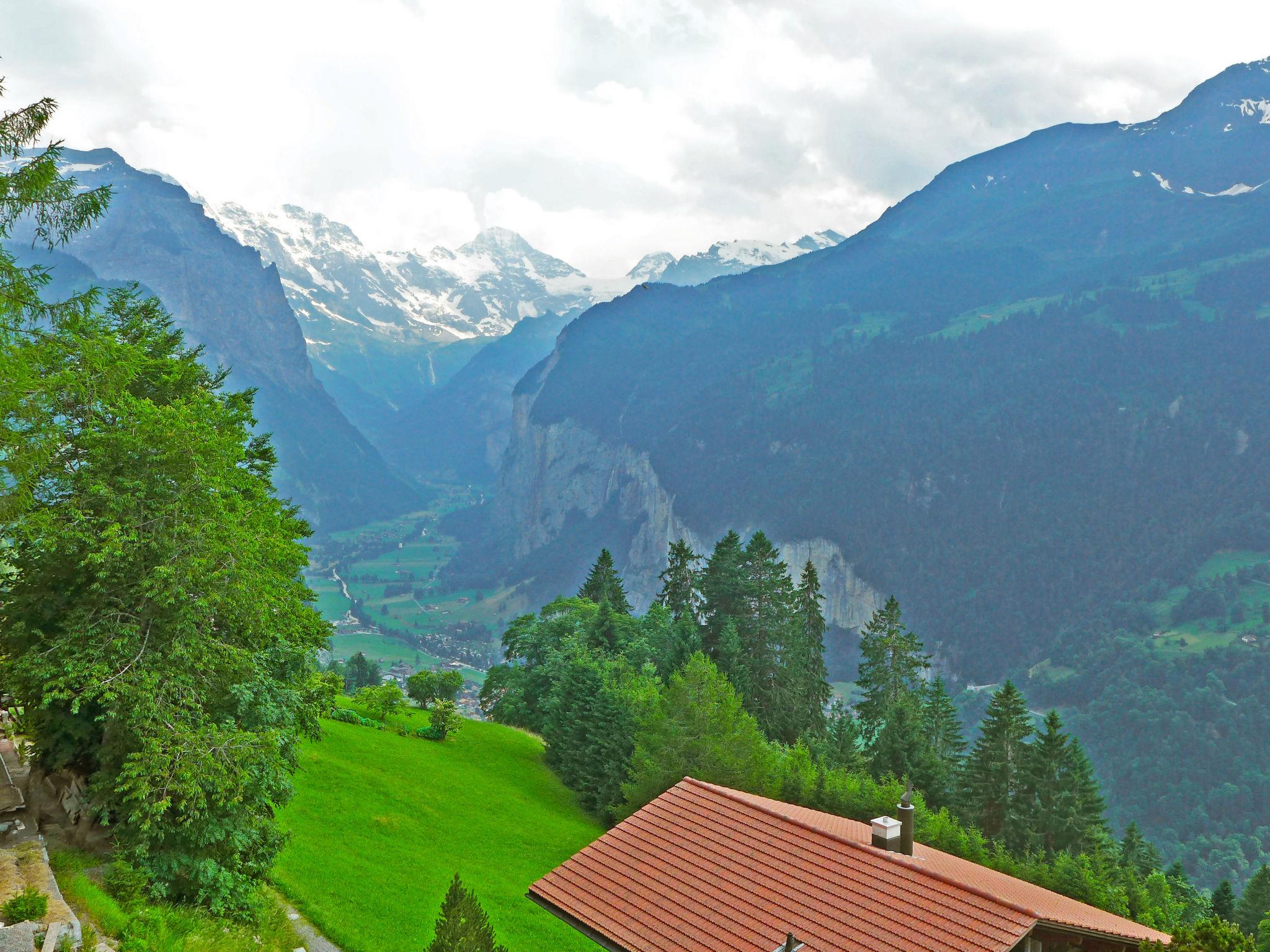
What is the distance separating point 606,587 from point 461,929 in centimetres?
6906

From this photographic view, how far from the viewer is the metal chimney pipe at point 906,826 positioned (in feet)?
71.4

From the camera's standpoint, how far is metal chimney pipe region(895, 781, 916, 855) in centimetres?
2175

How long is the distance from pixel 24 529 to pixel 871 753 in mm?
59346

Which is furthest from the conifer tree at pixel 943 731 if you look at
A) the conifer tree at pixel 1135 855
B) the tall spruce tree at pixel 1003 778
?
the conifer tree at pixel 1135 855

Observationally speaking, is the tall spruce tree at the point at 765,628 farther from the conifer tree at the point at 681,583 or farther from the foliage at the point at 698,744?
the foliage at the point at 698,744

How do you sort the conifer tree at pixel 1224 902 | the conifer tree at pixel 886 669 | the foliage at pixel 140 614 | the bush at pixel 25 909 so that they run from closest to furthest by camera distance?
1. the bush at pixel 25 909
2. the foliage at pixel 140 614
3. the conifer tree at pixel 1224 902
4. the conifer tree at pixel 886 669

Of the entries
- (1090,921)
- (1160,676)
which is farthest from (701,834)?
(1160,676)

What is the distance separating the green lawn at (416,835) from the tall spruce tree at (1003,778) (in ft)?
90.7

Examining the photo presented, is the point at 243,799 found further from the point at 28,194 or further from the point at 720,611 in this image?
the point at 720,611

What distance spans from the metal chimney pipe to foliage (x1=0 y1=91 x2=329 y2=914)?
A: 16.4 metres

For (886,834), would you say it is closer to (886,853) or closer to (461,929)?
(886,853)

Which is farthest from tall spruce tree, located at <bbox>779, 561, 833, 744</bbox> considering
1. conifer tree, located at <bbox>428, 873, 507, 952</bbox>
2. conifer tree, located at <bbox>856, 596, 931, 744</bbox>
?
conifer tree, located at <bbox>428, 873, 507, 952</bbox>

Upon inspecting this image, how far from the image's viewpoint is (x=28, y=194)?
16.4 meters

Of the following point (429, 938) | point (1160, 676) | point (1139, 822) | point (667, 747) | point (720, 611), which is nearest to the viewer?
point (429, 938)
